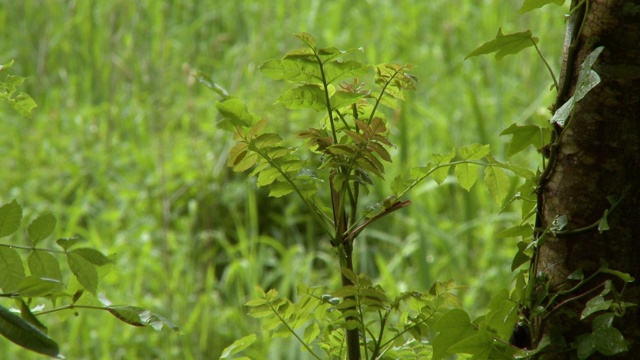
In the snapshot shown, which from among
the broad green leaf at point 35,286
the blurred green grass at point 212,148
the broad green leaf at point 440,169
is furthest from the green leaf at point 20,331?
the blurred green grass at point 212,148

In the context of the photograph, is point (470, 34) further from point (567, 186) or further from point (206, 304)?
point (567, 186)

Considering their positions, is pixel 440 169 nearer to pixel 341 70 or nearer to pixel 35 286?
pixel 341 70

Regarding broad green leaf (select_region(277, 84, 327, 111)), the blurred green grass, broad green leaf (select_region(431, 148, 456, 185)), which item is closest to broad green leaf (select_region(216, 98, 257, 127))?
broad green leaf (select_region(277, 84, 327, 111))

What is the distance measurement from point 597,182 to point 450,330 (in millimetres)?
168

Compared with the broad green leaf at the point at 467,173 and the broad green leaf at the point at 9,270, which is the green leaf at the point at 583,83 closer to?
the broad green leaf at the point at 467,173

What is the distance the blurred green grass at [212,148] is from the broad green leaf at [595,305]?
1.59 metres

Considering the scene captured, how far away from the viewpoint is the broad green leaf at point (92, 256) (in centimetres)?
67

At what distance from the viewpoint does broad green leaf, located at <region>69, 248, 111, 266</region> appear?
2.19 ft

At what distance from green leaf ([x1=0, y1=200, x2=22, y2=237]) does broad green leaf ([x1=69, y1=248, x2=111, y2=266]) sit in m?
0.05

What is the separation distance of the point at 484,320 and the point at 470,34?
3.60m

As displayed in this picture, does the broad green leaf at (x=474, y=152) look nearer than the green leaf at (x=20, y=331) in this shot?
No

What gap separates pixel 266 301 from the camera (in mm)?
798

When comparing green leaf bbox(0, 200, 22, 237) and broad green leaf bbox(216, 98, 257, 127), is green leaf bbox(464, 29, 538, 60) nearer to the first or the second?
broad green leaf bbox(216, 98, 257, 127)

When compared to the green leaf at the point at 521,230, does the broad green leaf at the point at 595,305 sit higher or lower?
lower
